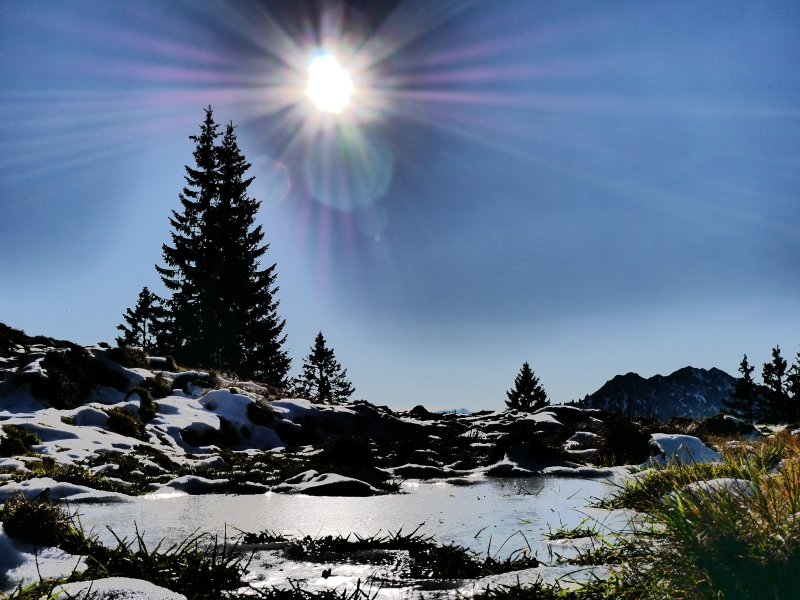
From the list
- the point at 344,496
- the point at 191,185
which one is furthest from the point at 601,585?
the point at 191,185

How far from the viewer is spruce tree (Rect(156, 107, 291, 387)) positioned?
35.7 m

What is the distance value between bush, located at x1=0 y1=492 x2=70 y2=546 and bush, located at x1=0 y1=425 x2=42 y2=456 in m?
5.54

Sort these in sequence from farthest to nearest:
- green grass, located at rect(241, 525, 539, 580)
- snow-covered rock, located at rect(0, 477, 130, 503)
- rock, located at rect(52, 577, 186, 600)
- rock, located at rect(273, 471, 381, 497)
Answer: rock, located at rect(273, 471, 381, 497)
snow-covered rock, located at rect(0, 477, 130, 503)
green grass, located at rect(241, 525, 539, 580)
rock, located at rect(52, 577, 186, 600)

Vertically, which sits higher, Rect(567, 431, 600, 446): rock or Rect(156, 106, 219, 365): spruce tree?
Rect(156, 106, 219, 365): spruce tree

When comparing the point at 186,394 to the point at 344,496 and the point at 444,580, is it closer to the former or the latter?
the point at 344,496

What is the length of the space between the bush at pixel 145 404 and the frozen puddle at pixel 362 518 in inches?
255

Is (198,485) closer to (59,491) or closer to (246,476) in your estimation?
(246,476)

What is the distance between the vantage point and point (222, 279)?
122 feet

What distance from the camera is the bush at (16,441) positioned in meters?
7.83

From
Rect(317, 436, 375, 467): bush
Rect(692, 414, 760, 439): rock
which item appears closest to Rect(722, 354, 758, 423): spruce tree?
Rect(692, 414, 760, 439): rock

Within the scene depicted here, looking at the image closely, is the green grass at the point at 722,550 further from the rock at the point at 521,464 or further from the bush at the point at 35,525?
the rock at the point at 521,464

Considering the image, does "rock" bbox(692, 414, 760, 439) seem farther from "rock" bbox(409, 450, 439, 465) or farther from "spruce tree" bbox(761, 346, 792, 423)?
"spruce tree" bbox(761, 346, 792, 423)

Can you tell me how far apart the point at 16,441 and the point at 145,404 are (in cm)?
494

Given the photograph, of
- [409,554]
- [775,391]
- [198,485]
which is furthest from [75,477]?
A: [775,391]
